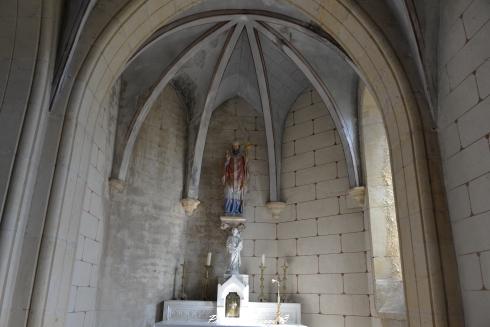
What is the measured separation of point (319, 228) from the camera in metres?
7.80

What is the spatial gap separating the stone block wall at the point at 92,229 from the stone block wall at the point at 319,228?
12.1 ft

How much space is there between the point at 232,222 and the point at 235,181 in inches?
34.0

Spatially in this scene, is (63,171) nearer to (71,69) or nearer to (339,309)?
(71,69)

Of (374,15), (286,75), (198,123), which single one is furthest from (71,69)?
(286,75)

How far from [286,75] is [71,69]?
17.2ft

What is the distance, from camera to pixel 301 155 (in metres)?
8.52

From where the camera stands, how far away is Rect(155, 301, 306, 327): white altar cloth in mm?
7285

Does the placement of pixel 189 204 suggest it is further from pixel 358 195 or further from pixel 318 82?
pixel 318 82

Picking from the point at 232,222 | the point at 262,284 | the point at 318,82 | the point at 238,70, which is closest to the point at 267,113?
the point at 238,70

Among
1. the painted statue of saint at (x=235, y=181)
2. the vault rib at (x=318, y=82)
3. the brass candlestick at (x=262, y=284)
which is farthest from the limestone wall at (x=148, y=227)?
the vault rib at (x=318, y=82)

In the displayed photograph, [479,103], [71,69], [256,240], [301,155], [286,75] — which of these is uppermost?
[286,75]

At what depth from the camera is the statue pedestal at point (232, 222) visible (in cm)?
822

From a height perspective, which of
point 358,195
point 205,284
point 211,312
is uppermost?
point 358,195

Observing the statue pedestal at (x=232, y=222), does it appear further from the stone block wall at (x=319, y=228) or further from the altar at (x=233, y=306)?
the stone block wall at (x=319, y=228)
